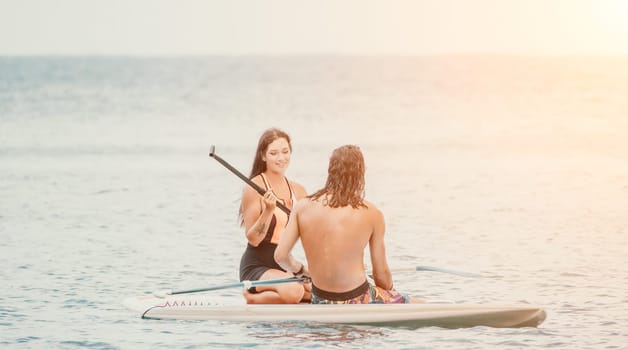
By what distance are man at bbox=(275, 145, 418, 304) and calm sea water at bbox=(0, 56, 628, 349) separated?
1.94 ft

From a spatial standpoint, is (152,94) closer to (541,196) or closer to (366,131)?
(366,131)

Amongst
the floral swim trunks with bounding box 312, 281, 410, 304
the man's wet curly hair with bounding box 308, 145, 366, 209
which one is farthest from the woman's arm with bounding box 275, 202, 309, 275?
the floral swim trunks with bounding box 312, 281, 410, 304

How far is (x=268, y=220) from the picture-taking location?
10.6 metres

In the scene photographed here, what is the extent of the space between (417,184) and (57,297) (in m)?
14.8

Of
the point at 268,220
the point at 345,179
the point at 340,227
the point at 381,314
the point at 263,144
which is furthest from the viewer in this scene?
the point at 263,144

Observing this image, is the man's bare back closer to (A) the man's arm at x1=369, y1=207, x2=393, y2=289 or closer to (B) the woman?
(A) the man's arm at x1=369, y1=207, x2=393, y2=289

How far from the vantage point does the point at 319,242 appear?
33.0 feet

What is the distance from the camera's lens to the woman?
1066cm

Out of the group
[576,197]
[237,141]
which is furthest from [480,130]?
A: [576,197]

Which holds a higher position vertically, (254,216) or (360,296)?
(254,216)

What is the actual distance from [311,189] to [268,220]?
15589 millimetres

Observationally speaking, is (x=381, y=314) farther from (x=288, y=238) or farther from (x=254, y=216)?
(x=254, y=216)

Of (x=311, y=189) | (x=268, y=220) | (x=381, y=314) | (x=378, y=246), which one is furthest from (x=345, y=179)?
(x=311, y=189)

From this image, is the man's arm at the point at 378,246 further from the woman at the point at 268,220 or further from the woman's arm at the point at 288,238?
the woman at the point at 268,220
